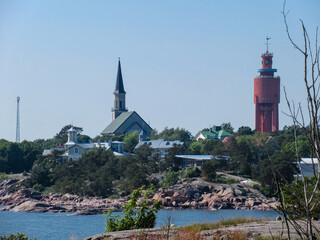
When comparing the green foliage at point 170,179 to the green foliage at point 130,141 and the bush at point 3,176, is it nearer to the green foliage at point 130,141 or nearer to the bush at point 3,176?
the bush at point 3,176

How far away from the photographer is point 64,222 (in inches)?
1864

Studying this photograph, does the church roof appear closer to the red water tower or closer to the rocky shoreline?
the red water tower

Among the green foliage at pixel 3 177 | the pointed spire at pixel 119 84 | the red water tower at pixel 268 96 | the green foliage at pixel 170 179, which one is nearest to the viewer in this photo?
the green foliage at pixel 170 179

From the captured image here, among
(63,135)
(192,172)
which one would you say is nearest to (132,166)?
(192,172)

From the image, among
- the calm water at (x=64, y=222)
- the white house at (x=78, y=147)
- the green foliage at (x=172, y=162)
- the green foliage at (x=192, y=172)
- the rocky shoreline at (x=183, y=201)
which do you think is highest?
the white house at (x=78, y=147)

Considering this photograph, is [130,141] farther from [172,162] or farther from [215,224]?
[215,224]

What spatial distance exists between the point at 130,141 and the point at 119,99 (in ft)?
99.7

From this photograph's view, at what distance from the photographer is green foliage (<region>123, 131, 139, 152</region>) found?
297 ft

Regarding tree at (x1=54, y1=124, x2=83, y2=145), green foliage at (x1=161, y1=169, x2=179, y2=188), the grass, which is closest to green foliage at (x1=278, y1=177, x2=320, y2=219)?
the grass

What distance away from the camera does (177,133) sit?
4040 inches

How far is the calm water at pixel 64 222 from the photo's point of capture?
39.1m

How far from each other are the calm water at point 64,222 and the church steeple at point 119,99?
65514mm

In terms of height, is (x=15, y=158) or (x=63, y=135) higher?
(x=63, y=135)

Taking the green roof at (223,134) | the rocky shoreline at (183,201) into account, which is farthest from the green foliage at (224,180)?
the green roof at (223,134)
